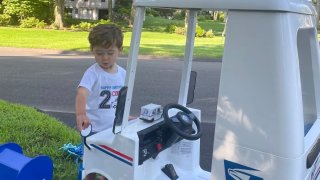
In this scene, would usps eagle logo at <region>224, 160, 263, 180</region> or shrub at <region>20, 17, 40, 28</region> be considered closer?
usps eagle logo at <region>224, 160, 263, 180</region>

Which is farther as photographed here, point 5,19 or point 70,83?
point 5,19

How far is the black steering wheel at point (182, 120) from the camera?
2.56 metres

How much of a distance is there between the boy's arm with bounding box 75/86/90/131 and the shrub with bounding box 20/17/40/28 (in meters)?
26.7

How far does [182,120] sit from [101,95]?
0.74 metres

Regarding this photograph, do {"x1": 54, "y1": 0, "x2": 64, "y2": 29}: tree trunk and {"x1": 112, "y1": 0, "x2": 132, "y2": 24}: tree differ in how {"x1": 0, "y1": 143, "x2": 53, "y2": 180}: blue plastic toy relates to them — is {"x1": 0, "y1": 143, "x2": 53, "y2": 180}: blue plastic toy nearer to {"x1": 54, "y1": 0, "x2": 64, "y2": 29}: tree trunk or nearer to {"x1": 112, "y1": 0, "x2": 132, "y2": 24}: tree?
{"x1": 54, "y1": 0, "x2": 64, "y2": 29}: tree trunk

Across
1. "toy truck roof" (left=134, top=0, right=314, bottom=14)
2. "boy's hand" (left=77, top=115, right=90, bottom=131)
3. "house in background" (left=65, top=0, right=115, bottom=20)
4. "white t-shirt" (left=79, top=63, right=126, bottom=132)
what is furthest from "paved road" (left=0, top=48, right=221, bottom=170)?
"house in background" (left=65, top=0, right=115, bottom=20)

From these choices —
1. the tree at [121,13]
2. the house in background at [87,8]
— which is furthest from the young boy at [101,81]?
the house in background at [87,8]

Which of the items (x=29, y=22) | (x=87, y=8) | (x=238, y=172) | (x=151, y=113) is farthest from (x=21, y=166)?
(x=87, y=8)

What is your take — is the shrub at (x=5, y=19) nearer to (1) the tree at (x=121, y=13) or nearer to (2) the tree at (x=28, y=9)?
(2) the tree at (x=28, y=9)

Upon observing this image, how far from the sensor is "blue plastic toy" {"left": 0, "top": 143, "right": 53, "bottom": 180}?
7.88ft

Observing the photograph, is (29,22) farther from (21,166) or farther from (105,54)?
(21,166)

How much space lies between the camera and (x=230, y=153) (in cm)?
205

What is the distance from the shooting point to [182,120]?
2773 millimetres

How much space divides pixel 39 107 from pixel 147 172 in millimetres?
4956
